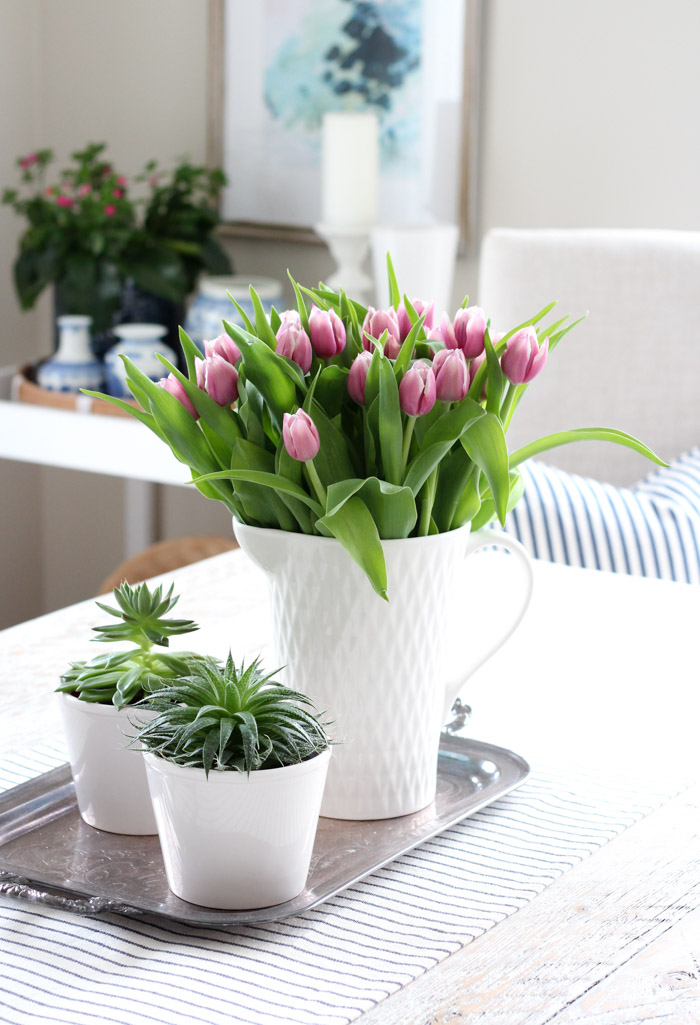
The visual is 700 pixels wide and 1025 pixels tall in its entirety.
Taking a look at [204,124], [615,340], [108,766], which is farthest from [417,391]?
[204,124]

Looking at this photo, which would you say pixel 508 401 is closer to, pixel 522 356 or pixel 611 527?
pixel 522 356

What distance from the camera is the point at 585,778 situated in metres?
0.72

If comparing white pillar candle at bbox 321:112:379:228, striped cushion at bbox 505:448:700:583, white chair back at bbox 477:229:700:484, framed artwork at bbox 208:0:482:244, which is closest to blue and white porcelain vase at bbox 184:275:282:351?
white pillar candle at bbox 321:112:379:228

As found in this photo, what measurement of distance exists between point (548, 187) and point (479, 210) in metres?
0.17

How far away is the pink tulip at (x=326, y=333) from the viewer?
0.60 metres

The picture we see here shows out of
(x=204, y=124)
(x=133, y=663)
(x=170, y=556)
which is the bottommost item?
(x=170, y=556)

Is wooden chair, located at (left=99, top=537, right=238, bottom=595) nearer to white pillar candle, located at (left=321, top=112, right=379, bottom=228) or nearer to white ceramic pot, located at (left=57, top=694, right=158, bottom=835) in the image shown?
white pillar candle, located at (left=321, top=112, right=379, bottom=228)

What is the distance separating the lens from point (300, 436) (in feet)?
1.81

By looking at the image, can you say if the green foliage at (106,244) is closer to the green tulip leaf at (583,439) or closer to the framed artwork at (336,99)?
the framed artwork at (336,99)

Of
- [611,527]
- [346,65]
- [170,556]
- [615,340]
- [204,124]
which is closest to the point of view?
[611,527]

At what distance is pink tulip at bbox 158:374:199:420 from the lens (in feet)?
1.97

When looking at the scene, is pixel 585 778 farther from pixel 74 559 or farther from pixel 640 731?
pixel 74 559

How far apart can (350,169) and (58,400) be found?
74 centimetres

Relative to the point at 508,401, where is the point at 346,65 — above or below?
above
